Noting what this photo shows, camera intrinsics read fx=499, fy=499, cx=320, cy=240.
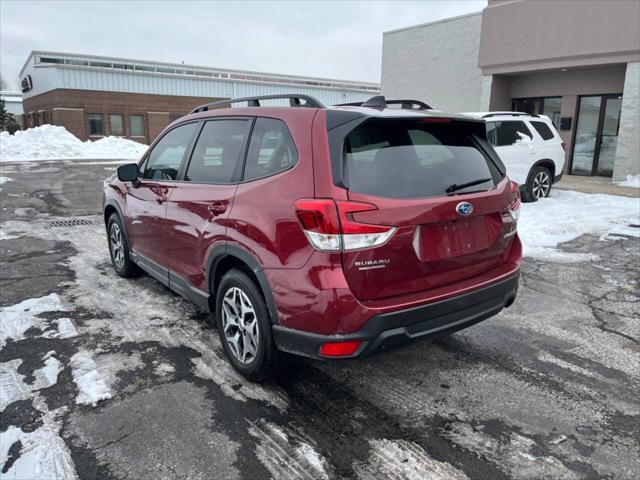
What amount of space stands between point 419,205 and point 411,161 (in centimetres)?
35

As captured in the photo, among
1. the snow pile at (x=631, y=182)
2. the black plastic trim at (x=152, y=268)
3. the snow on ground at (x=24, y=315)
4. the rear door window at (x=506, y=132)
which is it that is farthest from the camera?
the snow pile at (x=631, y=182)

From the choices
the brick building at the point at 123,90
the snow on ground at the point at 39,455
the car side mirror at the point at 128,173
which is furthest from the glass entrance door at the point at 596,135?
the brick building at the point at 123,90

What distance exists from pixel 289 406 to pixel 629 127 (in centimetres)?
1534

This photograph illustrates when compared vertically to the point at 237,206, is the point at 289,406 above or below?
below

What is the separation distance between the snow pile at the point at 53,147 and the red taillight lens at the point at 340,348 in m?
26.1

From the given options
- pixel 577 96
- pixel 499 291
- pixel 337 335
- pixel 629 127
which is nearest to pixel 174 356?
pixel 337 335

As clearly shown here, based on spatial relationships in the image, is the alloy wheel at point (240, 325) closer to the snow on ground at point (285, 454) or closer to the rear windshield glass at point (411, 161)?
the snow on ground at point (285, 454)

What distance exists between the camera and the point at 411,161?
9.98 feet

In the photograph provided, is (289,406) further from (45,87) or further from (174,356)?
(45,87)

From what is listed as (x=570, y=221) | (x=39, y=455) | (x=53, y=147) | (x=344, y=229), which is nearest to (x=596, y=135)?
(x=570, y=221)

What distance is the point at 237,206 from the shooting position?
328 cm

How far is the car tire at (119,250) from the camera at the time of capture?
213 inches

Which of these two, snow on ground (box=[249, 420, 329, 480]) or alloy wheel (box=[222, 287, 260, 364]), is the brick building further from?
snow on ground (box=[249, 420, 329, 480])

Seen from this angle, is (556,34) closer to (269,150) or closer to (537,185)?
(537,185)
